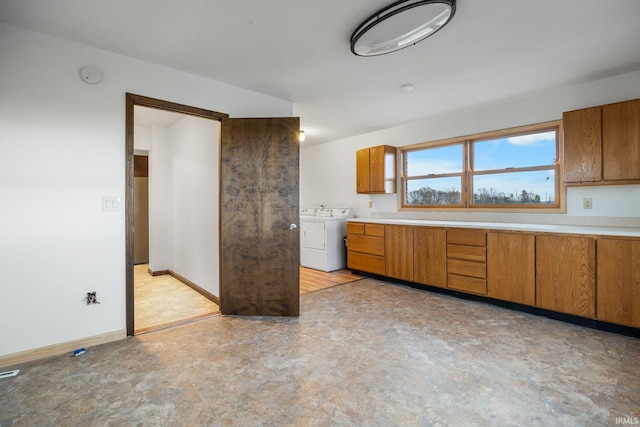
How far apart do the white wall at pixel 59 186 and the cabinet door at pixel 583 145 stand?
160 inches

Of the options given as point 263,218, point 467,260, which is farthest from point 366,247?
point 263,218

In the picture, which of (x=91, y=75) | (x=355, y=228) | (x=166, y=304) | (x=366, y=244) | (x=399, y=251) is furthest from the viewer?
(x=355, y=228)

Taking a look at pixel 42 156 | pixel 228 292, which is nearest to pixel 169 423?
pixel 228 292

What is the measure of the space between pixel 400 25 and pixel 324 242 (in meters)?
3.61

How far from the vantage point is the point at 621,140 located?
2762 millimetres

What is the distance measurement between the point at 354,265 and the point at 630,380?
3281 mm

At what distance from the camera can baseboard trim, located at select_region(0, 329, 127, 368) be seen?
7.01 feet

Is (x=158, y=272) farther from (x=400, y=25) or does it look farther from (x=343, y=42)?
(x=400, y=25)

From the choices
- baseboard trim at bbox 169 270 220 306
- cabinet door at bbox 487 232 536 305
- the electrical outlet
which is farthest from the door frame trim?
cabinet door at bbox 487 232 536 305

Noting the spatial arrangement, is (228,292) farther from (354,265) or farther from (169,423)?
(354,265)

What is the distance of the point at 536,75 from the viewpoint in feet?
9.70

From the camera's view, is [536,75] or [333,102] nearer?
[536,75]

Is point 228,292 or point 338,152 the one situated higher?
point 338,152

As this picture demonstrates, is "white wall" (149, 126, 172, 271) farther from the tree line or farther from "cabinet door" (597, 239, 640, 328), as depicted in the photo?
"cabinet door" (597, 239, 640, 328)
